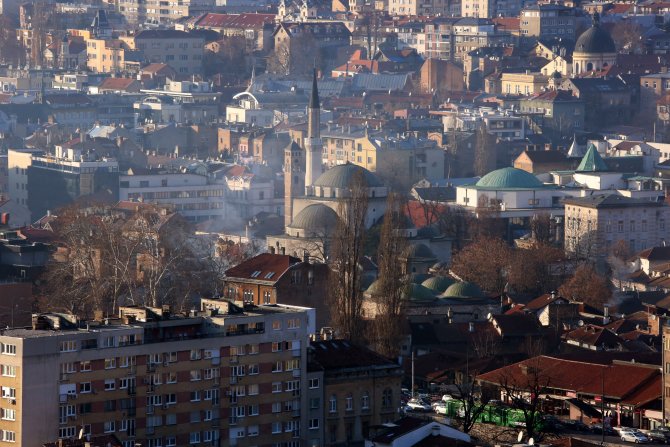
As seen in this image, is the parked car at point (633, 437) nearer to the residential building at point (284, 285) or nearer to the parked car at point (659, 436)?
the parked car at point (659, 436)

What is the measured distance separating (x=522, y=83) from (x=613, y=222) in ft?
159

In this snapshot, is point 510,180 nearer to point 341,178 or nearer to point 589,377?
point 341,178

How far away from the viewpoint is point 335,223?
269 ft

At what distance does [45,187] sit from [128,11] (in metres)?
77.2

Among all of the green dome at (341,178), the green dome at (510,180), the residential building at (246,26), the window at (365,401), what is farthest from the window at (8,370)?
the residential building at (246,26)

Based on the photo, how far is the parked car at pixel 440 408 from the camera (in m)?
55.9

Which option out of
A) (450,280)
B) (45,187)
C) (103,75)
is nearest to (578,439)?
(450,280)

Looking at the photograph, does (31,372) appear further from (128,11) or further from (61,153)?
(128,11)

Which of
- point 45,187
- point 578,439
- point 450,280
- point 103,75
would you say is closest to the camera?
point 578,439

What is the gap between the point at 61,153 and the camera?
106875 mm

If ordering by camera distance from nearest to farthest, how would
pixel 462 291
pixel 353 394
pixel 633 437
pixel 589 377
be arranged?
1. pixel 633 437
2. pixel 353 394
3. pixel 589 377
4. pixel 462 291

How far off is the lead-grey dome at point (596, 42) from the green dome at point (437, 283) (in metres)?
65.3

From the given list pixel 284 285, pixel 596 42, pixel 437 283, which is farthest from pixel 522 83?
pixel 284 285

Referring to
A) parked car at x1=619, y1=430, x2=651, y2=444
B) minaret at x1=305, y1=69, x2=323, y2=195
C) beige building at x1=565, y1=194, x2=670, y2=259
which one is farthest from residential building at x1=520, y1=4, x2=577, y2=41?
parked car at x1=619, y1=430, x2=651, y2=444
